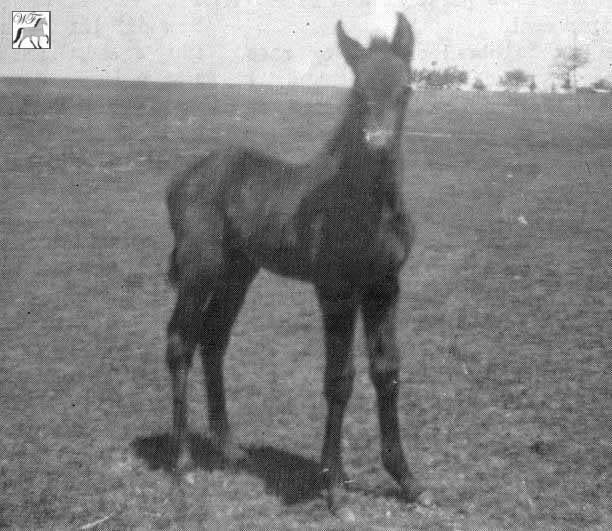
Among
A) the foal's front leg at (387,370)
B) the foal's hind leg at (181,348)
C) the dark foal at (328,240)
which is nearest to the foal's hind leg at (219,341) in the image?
the dark foal at (328,240)

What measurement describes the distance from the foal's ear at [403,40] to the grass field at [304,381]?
8.03 ft

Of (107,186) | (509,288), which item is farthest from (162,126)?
(509,288)

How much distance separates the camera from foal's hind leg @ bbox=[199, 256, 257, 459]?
16.4ft

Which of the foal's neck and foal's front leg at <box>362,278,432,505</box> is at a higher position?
the foal's neck

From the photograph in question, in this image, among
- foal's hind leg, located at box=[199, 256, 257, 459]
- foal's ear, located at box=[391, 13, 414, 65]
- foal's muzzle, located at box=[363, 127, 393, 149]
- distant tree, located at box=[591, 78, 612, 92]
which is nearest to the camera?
foal's muzzle, located at box=[363, 127, 393, 149]

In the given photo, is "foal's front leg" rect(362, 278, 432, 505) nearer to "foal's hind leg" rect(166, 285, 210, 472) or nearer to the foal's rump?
the foal's rump

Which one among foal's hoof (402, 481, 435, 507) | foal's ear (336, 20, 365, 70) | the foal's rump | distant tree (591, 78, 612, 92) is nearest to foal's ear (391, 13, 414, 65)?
foal's ear (336, 20, 365, 70)

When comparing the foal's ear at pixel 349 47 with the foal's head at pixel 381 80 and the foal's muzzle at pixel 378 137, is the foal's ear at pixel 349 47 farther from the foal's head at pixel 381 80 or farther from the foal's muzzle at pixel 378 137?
the foal's muzzle at pixel 378 137

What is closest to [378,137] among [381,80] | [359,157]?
[381,80]

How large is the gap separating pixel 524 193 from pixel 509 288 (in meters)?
9.23

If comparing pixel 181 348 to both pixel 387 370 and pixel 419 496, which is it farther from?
pixel 419 496

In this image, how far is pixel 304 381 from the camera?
6.43m

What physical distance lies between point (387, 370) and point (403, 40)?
1765mm

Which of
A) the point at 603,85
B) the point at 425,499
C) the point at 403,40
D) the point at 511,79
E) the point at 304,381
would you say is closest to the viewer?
the point at 403,40
